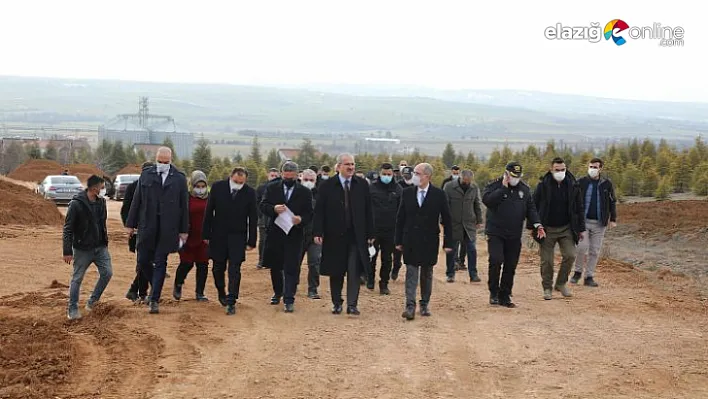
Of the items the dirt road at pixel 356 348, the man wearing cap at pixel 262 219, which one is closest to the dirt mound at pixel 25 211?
the man wearing cap at pixel 262 219

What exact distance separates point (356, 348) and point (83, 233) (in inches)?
141

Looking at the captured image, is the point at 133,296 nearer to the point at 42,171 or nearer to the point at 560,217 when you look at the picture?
the point at 560,217

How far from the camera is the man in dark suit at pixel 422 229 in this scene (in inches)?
424

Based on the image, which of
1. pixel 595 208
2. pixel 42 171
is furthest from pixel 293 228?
pixel 42 171

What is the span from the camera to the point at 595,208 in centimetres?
1367

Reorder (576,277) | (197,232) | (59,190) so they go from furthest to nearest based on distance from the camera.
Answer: (59,190)
(576,277)
(197,232)

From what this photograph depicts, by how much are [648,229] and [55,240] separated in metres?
15.1

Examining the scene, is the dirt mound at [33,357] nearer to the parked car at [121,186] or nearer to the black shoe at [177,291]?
the black shoe at [177,291]

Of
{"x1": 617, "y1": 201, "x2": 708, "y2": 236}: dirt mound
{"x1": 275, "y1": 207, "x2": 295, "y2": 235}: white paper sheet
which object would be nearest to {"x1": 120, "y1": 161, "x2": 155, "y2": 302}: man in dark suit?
{"x1": 275, "y1": 207, "x2": 295, "y2": 235}: white paper sheet

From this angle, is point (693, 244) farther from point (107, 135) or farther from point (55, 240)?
point (107, 135)

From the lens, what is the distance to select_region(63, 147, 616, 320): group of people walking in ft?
34.4

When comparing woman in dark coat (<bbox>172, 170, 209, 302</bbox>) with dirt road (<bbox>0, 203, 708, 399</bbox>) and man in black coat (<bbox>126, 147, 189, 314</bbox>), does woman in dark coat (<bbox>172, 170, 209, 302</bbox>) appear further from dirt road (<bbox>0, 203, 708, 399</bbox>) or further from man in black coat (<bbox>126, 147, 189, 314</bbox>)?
man in black coat (<bbox>126, 147, 189, 314</bbox>)

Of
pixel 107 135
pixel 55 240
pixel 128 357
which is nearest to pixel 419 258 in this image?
pixel 128 357

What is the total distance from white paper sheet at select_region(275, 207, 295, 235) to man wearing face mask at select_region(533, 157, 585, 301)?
12.8 feet
